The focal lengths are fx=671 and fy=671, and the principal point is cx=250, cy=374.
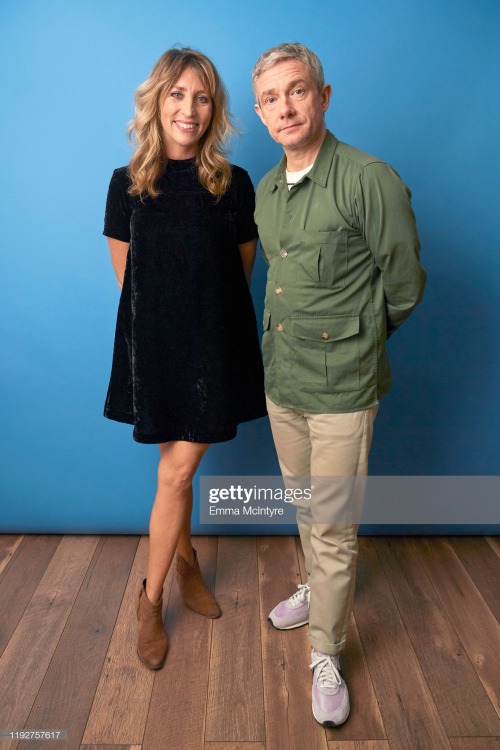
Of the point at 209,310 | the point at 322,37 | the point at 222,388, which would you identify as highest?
the point at 322,37

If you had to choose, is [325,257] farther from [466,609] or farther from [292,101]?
[466,609]

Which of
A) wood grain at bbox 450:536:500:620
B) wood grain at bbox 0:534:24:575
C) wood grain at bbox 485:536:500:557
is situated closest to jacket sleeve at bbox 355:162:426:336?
wood grain at bbox 450:536:500:620

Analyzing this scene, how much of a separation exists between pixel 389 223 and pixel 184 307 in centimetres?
58

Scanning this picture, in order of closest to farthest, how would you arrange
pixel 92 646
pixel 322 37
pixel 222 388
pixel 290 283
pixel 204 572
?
pixel 290 283
pixel 222 388
pixel 92 646
pixel 322 37
pixel 204 572

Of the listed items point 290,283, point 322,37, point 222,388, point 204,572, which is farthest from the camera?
point 204,572

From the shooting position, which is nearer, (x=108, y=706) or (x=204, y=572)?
(x=108, y=706)

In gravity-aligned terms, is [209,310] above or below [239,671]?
above

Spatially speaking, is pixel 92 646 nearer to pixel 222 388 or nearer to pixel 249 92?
pixel 222 388

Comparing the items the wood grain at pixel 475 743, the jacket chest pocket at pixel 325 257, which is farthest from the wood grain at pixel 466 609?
the jacket chest pocket at pixel 325 257

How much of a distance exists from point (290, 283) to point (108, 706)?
3.95 ft

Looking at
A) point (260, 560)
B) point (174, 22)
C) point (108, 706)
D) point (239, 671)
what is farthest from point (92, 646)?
point (174, 22)

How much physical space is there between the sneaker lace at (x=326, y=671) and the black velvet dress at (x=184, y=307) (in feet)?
2.15

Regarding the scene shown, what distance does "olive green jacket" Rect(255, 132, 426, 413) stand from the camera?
157cm

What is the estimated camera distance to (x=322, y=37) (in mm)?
2123
